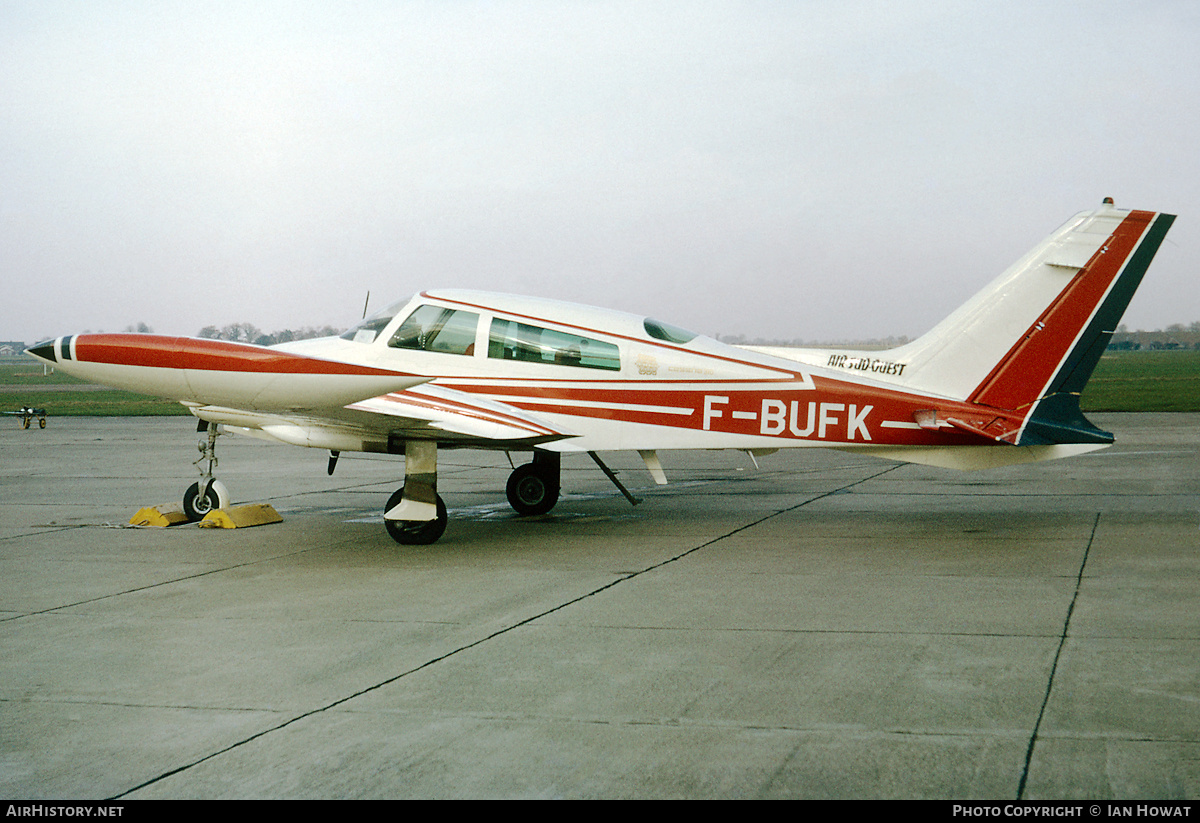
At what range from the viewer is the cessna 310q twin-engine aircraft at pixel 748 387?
10.2m

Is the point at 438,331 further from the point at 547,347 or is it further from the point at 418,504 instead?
the point at 418,504

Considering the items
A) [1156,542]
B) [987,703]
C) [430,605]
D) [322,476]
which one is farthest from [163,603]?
[322,476]

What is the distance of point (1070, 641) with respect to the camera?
20.5ft

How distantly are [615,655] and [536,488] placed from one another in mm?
6579

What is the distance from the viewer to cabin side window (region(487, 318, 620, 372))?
10938 millimetres

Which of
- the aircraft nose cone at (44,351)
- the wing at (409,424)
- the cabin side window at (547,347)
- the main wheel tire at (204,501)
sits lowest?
the main wheel tire at (204,501)

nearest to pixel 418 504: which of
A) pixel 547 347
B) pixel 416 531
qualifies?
pixel 416 531

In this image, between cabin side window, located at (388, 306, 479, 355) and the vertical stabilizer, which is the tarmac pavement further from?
cabin side window, located at (388, 306, 479, 355)

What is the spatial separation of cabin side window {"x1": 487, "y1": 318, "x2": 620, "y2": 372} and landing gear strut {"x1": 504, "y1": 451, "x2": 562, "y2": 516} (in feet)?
6.25

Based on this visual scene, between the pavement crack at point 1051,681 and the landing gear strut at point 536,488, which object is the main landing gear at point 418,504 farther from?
the pavement crack at point 1051,681

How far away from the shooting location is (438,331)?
11289 millimetres

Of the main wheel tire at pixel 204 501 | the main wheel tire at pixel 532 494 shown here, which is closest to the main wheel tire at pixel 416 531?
the main wheel tire at pixel 532 494
